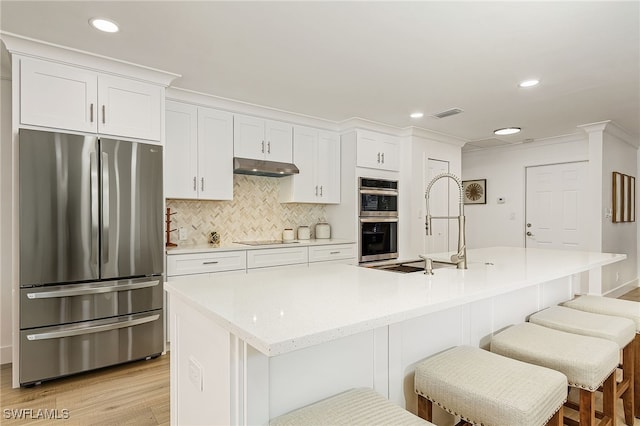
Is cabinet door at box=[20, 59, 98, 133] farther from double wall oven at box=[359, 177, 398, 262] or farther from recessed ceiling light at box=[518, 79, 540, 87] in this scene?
recessed ceiling light at box=[518, 79, 540, 87]

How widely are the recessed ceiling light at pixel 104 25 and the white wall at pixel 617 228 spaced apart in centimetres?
551

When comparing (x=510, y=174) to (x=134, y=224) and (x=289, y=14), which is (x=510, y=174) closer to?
(x=289, y=14)

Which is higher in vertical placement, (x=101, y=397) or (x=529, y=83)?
(x=529, y=83)

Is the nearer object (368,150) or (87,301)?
(87,301)

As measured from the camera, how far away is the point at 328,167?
4625 millimetres

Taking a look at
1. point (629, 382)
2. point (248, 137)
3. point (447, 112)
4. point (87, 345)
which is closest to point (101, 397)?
point (87, 345)

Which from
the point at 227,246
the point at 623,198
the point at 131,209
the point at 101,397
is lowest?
the point at 101,397

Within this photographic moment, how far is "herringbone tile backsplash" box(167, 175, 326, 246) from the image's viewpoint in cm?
383

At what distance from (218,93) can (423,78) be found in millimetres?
1880

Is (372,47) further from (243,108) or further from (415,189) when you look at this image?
(415,189)

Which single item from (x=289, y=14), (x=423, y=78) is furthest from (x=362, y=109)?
(x=289, y=14)

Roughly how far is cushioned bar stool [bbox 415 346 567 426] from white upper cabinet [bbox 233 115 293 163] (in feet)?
9.76

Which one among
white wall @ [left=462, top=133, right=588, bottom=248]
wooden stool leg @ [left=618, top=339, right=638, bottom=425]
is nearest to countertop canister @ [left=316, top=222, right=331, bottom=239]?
wooden stool leg @ [left=618, top=339, right=638, bottom=425]

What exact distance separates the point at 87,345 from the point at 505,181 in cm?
632
